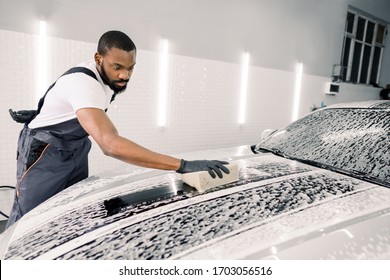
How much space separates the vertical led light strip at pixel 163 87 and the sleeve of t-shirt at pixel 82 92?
6.06ft

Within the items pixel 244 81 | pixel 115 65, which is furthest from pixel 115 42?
pixel 244 81

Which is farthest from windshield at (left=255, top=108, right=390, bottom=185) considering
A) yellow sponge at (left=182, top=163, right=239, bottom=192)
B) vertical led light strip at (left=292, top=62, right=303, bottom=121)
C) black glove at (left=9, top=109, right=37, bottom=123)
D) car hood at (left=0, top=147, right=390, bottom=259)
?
vertical led light strip at (left=292, top=62, right=303, bottom=121)

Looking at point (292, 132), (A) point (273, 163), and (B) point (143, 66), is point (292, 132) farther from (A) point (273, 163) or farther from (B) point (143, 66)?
(B) point (143, 66)

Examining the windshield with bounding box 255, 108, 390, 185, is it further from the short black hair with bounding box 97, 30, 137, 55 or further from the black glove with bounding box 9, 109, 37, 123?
the black glove with bounding box 9, 109, 37, 123

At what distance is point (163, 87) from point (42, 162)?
192cm

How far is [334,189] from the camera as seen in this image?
112 cm

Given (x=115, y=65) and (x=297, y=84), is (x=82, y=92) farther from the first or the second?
(x=297, y=84)

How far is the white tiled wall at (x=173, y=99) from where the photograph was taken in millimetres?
2342

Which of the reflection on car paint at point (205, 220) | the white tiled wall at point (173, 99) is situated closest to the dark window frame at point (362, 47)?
the white tiled wall at point (173, 99)

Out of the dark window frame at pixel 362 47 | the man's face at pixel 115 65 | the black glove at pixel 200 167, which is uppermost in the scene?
the dark window frame at pixel 362 47

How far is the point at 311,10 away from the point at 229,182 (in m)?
4.39

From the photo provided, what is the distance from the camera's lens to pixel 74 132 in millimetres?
1418

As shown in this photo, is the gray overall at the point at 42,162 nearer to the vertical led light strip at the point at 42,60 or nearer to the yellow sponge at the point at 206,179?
the yellow sponge at the point at 206,179

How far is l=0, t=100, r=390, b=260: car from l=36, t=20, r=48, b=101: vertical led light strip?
1459mm
